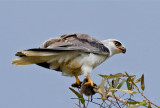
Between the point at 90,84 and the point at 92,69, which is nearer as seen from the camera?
the point at 90,84

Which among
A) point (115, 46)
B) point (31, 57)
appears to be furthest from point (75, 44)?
point (115, 46)

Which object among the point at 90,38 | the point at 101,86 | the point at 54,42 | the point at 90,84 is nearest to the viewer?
the point at 101,86

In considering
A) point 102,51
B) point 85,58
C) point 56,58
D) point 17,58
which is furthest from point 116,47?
point 17,58

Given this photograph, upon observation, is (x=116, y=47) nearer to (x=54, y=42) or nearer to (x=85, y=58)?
(x=85, y=58)

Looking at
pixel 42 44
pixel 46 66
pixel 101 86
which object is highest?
pixel 42 44

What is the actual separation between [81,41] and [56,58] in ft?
1.41

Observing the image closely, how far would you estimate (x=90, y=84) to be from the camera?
4.31 metres

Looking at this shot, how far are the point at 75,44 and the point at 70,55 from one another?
0.17 meters

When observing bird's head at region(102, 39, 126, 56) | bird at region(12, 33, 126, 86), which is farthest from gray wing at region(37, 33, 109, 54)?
bird's head at region(102, 39, 126, 56)

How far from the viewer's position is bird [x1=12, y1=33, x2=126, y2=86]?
4387 mm

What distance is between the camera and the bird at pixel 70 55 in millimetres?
4387

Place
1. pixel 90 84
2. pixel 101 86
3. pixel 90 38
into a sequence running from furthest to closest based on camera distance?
pixel 90 38, pixel 90 84, pixel 101 86

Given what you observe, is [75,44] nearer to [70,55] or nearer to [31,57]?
[70,55]

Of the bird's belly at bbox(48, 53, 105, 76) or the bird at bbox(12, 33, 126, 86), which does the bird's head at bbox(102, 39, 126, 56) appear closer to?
the bird at bbox(12, 33, 126, 86)
